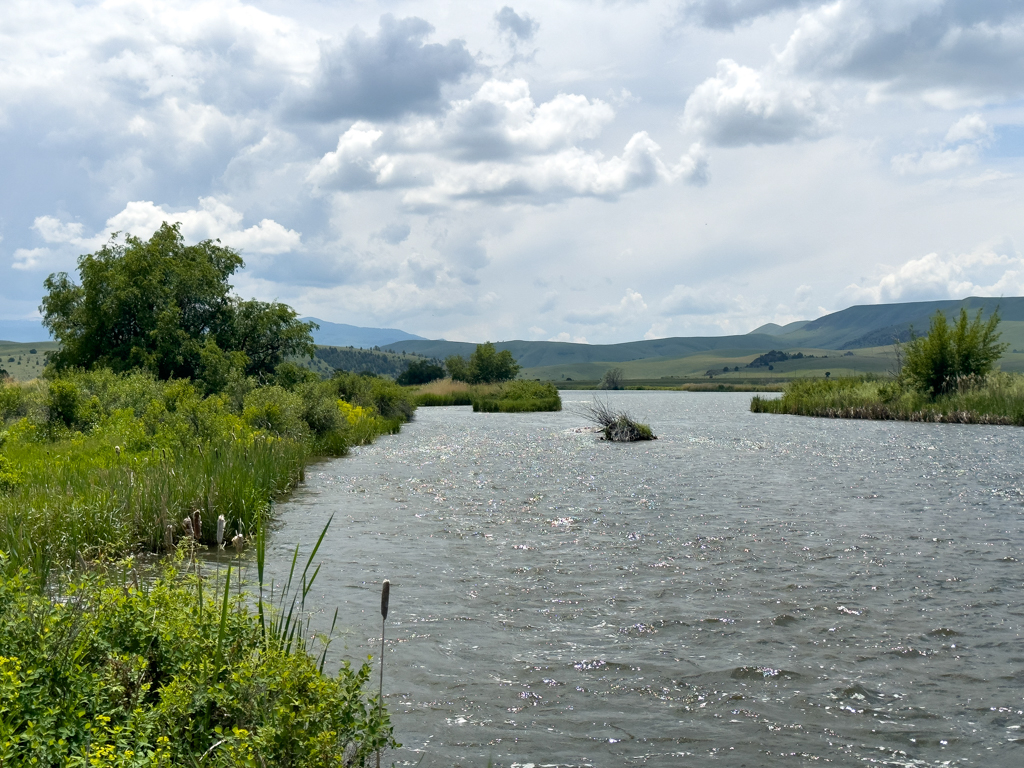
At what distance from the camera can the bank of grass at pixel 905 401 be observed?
42.4 meters

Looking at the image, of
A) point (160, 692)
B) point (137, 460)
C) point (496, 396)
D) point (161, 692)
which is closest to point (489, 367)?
point (496, 396)

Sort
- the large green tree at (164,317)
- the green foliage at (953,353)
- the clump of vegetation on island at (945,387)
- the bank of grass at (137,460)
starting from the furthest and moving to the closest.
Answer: the green foliage at (953,353) → the clump of vegetation on island at (945,387) → the large green tree at (164,317) → the bank of grass at (137,460)

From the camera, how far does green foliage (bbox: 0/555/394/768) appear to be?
403 centimetres

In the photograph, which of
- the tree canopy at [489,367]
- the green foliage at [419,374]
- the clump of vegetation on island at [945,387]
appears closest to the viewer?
the clump of vegetation on island at [945,387]

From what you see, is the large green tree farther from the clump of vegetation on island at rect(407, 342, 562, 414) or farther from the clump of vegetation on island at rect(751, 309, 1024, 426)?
the clump of vegetation on island at rect(751, 309, 1024, 426)

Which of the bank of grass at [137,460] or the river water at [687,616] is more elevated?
the bank of grass at [137,460]

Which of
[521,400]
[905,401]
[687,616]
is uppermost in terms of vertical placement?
[905,401]

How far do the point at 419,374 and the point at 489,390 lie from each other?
163 feet

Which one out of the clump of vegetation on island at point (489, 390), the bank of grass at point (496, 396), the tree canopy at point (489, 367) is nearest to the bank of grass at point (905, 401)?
the bank of grass at point (496, 396)

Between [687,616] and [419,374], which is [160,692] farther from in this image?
[419,374]

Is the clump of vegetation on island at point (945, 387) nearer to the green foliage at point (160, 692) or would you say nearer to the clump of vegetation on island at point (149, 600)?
the clump of vegetation on island at point (149, 600)

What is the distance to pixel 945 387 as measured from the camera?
49.0 metres

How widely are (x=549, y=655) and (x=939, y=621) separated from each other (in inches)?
173

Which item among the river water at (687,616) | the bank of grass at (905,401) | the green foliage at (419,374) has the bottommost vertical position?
the river water at (687,616)
